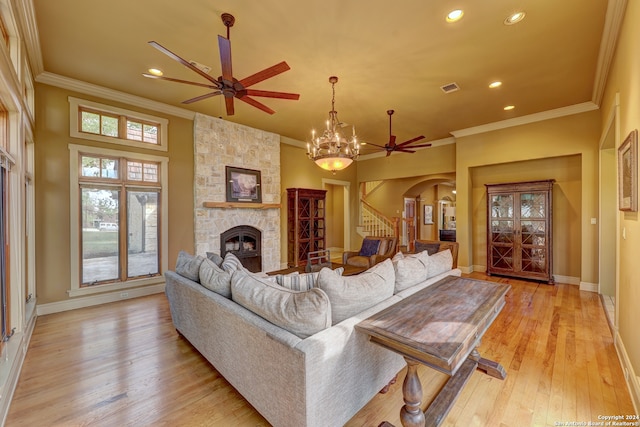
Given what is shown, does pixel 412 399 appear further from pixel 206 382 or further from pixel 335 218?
pixel 335 218

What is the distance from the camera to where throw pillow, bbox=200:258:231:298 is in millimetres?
2229

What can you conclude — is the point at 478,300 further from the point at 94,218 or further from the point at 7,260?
the point at 94,218

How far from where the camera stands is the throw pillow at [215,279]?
2.23 m

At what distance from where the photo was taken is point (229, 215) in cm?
569

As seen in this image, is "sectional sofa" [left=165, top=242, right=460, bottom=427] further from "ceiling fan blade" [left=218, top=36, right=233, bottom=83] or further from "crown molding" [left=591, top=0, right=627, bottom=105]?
"crown molding" [left=591, top=0, right=627, bottom=105]

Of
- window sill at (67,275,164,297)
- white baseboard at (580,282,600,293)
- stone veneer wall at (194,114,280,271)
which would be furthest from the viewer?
stone veneer wall at (194,114,280,271)

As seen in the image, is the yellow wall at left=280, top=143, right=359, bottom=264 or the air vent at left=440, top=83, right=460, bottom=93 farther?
the yellow wall at left=280, top=143, right=359, bottom=264

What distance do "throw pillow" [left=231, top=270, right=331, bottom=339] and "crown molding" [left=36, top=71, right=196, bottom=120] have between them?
173 inches

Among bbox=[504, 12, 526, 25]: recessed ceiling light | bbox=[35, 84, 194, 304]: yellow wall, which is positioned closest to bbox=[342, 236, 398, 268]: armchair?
bbox=[504, 12, 526, 25]: recessed ceiling light

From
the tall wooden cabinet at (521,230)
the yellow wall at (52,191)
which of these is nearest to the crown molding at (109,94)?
the yellow wall at (52,191)

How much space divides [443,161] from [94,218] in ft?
23.6

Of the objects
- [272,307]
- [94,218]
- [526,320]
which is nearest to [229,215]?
[94,218]

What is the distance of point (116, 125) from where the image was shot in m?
4.52

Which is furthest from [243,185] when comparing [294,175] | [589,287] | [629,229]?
[589,287]
